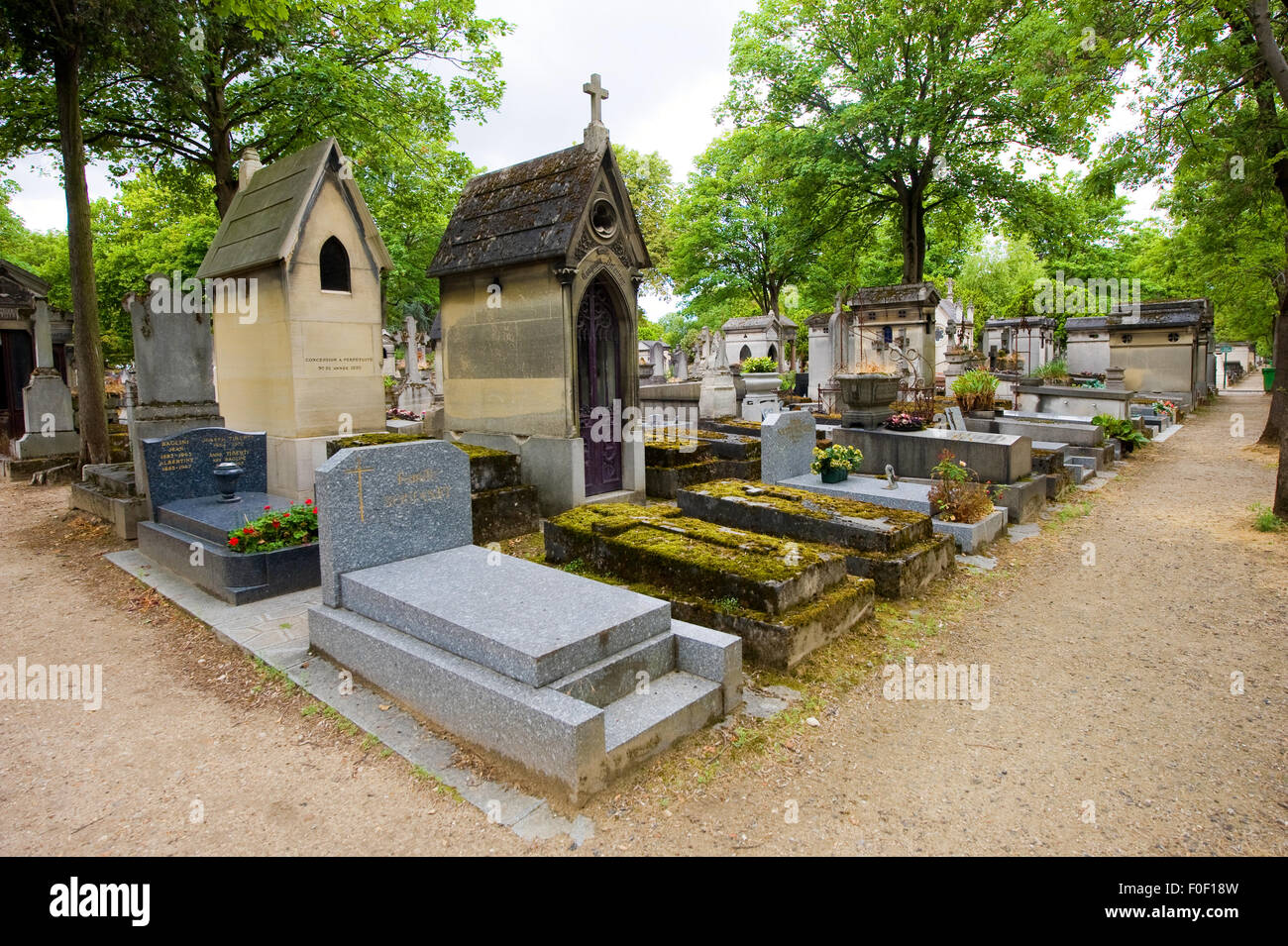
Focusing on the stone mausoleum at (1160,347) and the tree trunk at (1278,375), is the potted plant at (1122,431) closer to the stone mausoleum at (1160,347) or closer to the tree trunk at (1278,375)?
the tree trunk at (1278,375)

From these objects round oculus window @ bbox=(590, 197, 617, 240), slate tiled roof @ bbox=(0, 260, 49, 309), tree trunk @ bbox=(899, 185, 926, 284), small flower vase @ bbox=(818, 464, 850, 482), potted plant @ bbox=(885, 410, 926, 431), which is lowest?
small flower vase @ bbox=(818, 464, 850, 482)

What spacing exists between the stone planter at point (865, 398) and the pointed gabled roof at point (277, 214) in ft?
23.3

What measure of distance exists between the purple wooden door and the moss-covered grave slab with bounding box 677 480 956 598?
81.3 inches

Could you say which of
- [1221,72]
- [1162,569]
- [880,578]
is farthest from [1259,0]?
[880,578]

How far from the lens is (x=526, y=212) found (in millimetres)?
9195

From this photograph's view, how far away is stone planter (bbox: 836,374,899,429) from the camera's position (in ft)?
35.6

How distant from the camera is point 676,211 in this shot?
3547 centimetres

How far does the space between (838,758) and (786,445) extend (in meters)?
5.81

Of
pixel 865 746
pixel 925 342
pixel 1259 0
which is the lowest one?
pixel 865 746

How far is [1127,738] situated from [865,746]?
153cm

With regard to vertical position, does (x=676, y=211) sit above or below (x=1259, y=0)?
above

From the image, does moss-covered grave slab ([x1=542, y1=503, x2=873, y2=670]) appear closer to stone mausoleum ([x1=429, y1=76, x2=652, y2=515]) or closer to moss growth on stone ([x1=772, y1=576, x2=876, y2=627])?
moss growth on stone ([x1=772, y1=576, x2=876, y2=627])

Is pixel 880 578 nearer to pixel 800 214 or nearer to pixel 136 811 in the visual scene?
pixel 136 811

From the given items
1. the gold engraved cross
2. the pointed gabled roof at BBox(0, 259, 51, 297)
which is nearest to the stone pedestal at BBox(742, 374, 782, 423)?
the gold engraved cross
